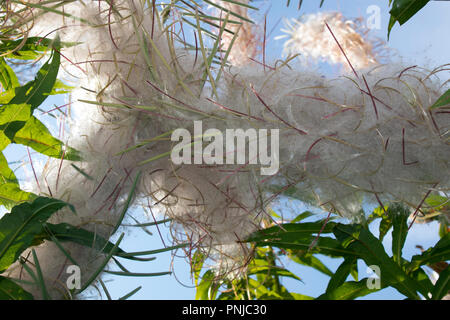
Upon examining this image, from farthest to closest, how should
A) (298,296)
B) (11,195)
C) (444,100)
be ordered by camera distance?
(298,296) < (11,195) < (444,100)

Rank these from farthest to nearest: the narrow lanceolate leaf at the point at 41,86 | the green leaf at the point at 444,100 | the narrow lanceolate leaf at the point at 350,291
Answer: the narrow lanceolate leaf at the point at 350,291
the narrow lanceolate leaf at the point at 41,86
the green leaf at the point at 444,100

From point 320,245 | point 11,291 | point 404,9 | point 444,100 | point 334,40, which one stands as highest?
point 334,40

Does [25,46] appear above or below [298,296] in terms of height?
above

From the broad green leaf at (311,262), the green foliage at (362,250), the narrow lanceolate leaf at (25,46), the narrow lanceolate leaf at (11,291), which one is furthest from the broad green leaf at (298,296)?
the narrow lanceolate leaf at (25,46)

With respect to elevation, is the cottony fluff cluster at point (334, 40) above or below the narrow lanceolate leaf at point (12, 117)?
above

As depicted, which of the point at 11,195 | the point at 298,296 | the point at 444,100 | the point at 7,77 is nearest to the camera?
the point at 444,100

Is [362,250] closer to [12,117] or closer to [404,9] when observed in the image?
[404,9]

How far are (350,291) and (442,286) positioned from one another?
0.52 feet

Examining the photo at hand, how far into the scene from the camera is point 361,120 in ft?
1.71

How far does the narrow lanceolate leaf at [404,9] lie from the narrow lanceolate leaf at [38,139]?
556 millimetres

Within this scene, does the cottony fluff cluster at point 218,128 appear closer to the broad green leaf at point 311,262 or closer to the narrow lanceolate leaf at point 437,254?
the narrow lanceolate leaf at point 437,254

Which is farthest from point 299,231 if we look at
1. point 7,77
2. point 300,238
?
point 7,77

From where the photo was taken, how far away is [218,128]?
56cm

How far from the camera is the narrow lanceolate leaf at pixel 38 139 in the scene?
66 cm
